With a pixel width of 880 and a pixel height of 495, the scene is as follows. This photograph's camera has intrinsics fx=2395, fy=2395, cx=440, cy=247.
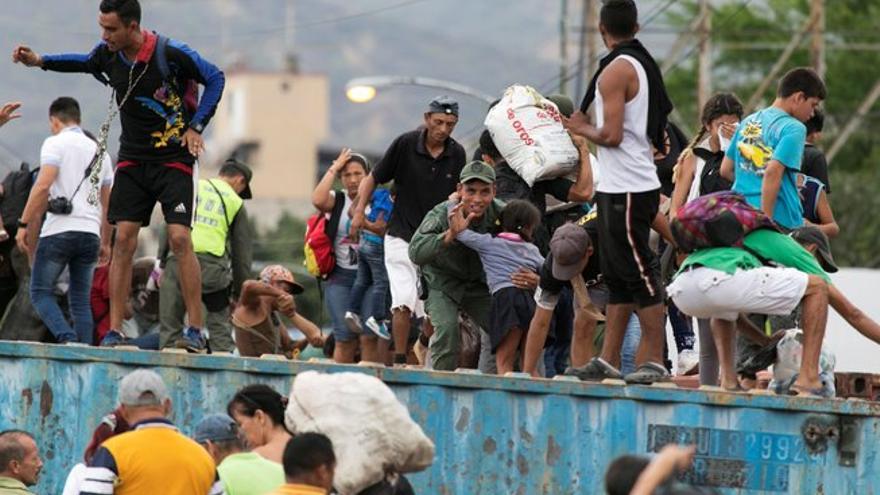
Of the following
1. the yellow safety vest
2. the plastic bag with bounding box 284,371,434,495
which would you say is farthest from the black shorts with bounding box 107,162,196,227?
the plastic bag with bounding box 284,371,434,495

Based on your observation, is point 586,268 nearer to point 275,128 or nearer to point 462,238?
point 462,238

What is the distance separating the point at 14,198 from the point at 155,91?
3.22 meters

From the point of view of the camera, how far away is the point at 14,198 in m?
17.2

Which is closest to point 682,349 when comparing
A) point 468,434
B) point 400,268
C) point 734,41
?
point 400,268

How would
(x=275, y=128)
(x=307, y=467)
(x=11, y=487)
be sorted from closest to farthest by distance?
(x=307, y=467) < (x=11, y=487) < (x=275, y=128)

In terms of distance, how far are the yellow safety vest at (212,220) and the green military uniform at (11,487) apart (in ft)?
15.2

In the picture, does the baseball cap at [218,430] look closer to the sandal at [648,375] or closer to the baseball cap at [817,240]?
the sandal at [648,375]

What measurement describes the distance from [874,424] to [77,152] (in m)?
6.11

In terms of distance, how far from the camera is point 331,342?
17.0 m

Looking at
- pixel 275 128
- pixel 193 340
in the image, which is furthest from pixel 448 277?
pixel 275 128

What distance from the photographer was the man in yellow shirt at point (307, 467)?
965cm

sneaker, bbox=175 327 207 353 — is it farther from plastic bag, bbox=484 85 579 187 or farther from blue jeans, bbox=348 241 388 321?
plastic bag, bbox=484 85 579 187

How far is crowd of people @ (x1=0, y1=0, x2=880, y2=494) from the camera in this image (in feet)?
41.4

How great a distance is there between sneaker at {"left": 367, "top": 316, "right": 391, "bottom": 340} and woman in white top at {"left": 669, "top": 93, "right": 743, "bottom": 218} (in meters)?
2.10
